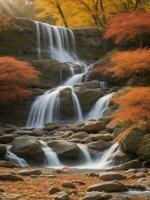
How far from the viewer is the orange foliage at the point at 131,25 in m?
31.2

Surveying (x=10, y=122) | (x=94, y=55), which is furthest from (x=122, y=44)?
(x=10, y=122)

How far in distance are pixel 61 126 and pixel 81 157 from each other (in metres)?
5.63

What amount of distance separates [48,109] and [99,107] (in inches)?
111

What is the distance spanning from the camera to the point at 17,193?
10586 millimetres

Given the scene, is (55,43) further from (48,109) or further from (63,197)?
(63,197)

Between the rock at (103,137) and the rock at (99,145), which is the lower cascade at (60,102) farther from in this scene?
the rock at (103,137)

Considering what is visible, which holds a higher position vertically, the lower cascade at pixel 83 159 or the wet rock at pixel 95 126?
the wet rock at pixel 95 126

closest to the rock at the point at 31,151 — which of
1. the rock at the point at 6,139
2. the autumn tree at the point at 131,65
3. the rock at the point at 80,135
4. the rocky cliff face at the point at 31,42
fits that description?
the rock at the point at 6,139

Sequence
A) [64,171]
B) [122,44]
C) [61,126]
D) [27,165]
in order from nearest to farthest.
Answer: [64,171], [27,165], [61,126], [122,44]

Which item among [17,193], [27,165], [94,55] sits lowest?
[27,165]

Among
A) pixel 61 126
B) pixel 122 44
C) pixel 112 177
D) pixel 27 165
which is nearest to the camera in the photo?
pixel 112 177

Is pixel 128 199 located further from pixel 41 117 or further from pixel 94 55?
pixel 94 55

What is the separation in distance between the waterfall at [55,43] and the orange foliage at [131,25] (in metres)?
4.12

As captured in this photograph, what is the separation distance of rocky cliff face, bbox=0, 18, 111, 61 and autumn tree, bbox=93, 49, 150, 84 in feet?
22.6
